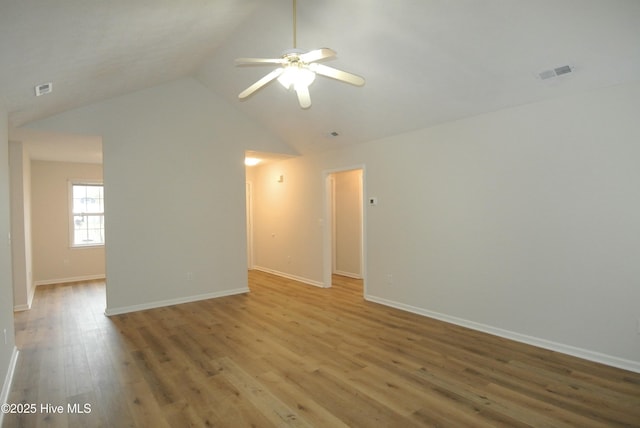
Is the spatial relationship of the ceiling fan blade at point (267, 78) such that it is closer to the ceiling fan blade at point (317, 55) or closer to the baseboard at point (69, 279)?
the ceiling fan blade at point (317, 55)

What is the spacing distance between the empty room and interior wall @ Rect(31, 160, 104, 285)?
1.33 m

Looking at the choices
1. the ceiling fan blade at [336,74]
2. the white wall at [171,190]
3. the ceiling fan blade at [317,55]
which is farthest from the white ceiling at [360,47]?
the ceiling fan blade at [317,55]

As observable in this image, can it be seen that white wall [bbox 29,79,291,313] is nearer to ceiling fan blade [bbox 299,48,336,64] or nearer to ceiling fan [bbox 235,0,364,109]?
ceiling fan [bbox 235,0,364,109]

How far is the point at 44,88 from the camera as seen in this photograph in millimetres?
3186

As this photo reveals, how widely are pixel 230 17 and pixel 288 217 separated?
4.08 m

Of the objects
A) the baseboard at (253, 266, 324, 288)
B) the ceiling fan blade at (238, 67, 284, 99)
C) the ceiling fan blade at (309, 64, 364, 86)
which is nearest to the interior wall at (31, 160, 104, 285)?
the baseboard at (253, 266, 324, 288)

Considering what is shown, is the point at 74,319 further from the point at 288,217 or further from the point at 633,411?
the point at 633,411

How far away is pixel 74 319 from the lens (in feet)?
15.0

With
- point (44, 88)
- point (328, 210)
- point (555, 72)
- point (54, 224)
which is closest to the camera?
point (555, 72)

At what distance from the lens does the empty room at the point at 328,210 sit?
2525mm

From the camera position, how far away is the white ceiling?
7.99ft

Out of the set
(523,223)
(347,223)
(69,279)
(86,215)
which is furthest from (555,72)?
(69,279)

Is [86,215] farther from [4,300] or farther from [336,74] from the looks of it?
[336,74]

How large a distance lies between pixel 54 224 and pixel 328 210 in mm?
5525
